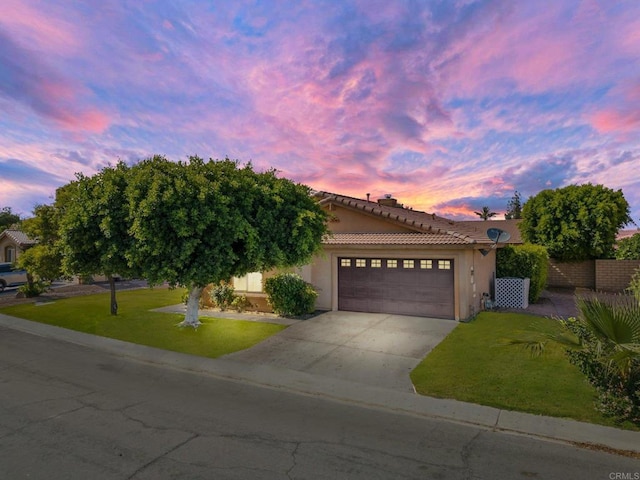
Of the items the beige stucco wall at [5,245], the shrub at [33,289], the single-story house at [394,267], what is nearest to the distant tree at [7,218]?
the beige stucco wall at [5,245]

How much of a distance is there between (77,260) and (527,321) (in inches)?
629


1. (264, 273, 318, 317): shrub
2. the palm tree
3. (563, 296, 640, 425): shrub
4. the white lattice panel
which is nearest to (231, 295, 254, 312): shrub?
(264, 273, 318, 317): shrub

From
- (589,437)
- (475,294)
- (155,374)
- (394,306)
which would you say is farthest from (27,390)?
(475,294)

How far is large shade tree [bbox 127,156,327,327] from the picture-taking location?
37.9 ft

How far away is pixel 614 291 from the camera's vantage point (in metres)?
24.1

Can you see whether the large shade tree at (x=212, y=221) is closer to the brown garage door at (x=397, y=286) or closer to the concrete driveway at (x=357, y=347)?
the concrete driveway at (x=357, y=347)

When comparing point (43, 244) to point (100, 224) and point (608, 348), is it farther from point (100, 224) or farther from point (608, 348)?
point (608, 348)

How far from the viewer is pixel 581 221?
24516 mm

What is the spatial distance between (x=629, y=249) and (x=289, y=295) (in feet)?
75.1

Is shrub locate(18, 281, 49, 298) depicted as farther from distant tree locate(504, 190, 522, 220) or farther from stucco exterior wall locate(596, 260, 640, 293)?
distant tree locate(504, 190, 522, 220)

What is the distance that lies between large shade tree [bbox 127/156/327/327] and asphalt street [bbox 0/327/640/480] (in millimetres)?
4180

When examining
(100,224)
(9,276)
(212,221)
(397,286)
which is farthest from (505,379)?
(9,276)

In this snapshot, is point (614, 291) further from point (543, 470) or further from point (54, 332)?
point (54, 332)

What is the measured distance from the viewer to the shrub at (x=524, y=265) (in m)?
18.1
